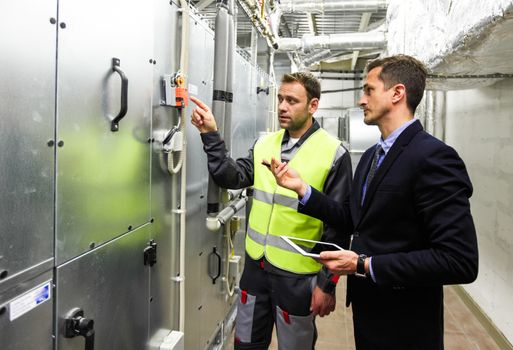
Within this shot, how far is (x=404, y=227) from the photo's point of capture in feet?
3.55

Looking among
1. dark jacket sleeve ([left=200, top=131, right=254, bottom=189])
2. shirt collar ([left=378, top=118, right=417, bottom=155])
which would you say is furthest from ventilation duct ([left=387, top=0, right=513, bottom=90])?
dark jacket sleeve ([left=200, top=131, right=254, bottom=189])

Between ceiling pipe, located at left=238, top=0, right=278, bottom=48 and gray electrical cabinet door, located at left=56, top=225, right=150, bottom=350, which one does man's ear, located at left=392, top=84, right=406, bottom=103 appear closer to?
gray electrical cabinet door, located at left=56, top=225, right=150, bottom=350

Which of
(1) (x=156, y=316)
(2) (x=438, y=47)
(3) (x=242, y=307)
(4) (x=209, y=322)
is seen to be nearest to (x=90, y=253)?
(1) (x=156, y=316)

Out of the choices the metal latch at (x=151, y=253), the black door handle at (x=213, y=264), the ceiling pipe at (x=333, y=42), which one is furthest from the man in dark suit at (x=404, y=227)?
the ceiling pipe at (x=333, y=42)

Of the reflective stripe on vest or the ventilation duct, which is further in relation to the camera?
the reflective stripe on vest

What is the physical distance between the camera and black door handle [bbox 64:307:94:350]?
905 millimetres

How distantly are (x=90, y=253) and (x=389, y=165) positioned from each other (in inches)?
35.9

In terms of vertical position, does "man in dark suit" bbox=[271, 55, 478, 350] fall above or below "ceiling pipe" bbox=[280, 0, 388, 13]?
below

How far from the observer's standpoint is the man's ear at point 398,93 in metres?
1.15

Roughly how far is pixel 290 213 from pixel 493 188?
2.02m

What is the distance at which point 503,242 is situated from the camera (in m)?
2.54

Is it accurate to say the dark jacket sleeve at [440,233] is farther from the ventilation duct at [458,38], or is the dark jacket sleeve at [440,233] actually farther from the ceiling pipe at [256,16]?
the ceiling pipe at [256,16]

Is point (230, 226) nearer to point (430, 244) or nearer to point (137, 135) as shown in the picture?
point (137, 135)

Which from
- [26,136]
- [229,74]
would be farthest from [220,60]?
[26,136]
